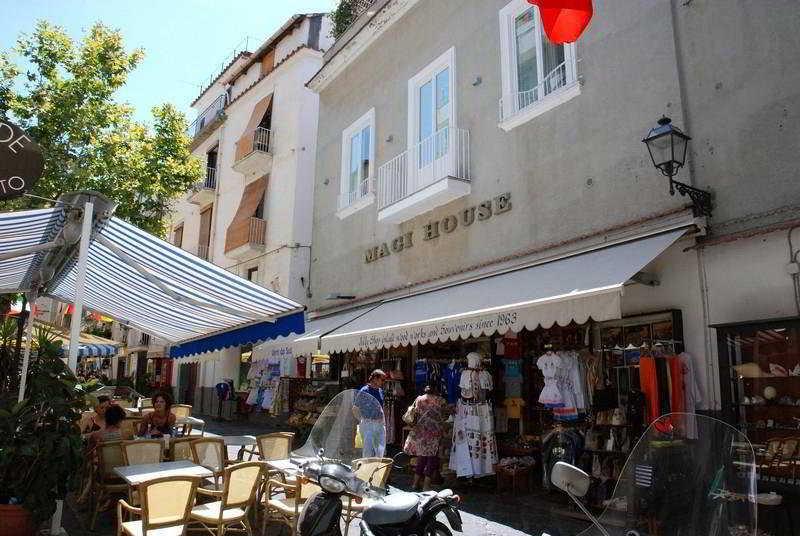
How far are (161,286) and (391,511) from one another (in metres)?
5.07

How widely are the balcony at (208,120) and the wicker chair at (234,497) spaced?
20.1 meters

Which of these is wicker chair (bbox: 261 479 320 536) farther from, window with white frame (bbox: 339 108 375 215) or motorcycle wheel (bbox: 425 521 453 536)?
window with white frame (bbox: 339 108 375 215)

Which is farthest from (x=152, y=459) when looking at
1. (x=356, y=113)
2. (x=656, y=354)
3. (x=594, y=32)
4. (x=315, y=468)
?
(x=356, y=113)

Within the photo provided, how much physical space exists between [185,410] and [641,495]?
11.2 m

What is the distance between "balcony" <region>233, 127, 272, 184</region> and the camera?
763 inches

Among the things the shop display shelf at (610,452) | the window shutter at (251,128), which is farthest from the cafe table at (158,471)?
the window shutter at (251,128)

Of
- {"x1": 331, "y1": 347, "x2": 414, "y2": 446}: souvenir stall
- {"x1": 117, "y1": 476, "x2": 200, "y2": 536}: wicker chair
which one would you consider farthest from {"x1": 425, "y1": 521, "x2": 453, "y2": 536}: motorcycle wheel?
{"x1": 331, "y1": 347, "x2": 414, "y2": 446}: souvenir stall

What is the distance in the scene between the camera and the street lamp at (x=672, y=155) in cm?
Result: 635

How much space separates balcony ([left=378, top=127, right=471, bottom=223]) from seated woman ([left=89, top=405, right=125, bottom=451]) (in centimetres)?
594

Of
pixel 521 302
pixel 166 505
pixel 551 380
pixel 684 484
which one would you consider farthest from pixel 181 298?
pixel 684 484

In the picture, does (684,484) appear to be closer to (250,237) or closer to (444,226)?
(444,226)

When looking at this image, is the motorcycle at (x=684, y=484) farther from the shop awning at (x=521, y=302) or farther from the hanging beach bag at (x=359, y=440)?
the shop awning at (x=521, y=302)

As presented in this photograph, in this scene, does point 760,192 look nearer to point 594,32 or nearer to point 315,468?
point 594,32

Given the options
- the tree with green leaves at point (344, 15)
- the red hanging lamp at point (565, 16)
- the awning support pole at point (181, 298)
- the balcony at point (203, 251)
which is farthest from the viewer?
the balcony at point (203, 251)
